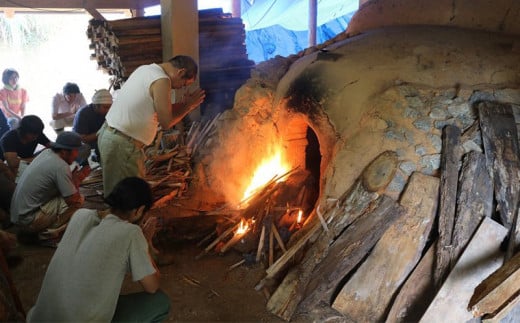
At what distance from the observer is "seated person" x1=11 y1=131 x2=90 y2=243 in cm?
456

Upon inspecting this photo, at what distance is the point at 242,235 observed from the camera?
196 inches

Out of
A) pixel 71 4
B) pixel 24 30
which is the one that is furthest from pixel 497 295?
pixel 24 30

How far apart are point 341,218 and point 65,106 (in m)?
5.68

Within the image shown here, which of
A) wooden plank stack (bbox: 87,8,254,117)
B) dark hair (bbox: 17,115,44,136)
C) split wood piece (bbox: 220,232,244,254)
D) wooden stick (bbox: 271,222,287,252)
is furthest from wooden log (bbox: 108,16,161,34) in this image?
wooden stick (bbox: 271,222,287,252)

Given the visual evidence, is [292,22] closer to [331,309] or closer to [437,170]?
[437,170]

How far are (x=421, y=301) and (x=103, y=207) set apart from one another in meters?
4.23

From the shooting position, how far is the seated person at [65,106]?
7.35m

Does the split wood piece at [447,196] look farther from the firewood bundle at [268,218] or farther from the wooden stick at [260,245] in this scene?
the wooden stick at [260,245]

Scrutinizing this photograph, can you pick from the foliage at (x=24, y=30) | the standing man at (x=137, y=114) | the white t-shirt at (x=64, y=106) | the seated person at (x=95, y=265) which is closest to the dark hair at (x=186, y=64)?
the standing man at (x=137, y=114)

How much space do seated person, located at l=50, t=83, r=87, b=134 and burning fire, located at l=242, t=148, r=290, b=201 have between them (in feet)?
11.5

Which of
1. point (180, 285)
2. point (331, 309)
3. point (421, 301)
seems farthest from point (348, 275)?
point (180, 285)

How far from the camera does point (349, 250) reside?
12.9 ft

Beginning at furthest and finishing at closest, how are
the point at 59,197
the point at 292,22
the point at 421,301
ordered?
the point at 292,22 → the point at 59,197 → the point at 421,301

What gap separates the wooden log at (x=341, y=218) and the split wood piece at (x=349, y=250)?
6 cm
